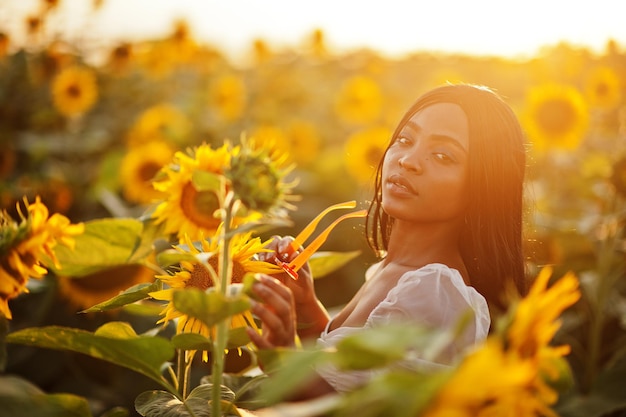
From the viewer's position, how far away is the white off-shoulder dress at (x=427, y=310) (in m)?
0.89

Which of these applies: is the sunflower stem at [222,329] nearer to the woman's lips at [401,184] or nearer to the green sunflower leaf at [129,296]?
the green sunflower leaf at [129,296]

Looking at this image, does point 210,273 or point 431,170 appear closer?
point 210,273

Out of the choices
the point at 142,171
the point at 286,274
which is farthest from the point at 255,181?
the point at 142,171

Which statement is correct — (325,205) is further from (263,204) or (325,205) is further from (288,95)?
(263,204)

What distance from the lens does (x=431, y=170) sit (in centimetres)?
109

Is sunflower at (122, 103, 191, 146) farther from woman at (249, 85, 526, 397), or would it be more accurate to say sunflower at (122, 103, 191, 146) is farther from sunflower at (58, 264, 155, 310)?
woman at (249, 85, 526, 397)

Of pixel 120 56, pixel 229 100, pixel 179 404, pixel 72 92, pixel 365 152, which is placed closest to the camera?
pixel 179 404

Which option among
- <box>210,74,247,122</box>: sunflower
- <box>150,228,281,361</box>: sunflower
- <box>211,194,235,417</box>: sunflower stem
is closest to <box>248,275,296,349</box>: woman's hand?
<box>211,194,235,417</box>: sunflower stem

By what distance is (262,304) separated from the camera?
75 cm

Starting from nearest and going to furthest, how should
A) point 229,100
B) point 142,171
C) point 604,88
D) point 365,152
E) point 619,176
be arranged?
point 619,176, point 142,171, point 604,88, point 365,152, point 229,100

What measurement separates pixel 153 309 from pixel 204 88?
15.8ft

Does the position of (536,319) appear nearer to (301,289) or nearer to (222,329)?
(222,329)

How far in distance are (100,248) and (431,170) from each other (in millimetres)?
519

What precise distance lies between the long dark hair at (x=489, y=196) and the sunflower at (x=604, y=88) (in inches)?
84.7
